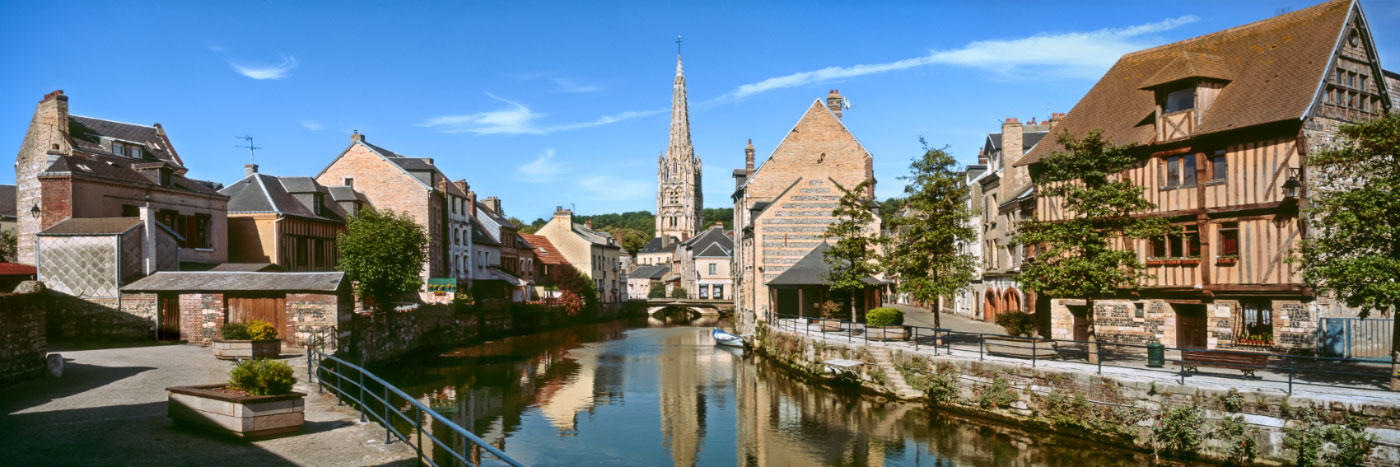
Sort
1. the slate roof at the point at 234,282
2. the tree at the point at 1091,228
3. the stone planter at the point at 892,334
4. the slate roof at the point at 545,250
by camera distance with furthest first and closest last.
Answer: the slate roof at the point at 545,250
the stone planter at the point at 892,334
the slate roof at the point at 234,282
the tree at the point at 1091,228

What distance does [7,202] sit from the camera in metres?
35.4

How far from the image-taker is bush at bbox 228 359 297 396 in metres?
9.69

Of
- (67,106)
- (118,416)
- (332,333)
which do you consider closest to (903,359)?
(332,333)

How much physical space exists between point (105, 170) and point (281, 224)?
7097 mm

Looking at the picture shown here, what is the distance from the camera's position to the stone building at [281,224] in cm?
3180

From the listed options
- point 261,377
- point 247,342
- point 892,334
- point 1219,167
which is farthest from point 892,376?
point 261,377

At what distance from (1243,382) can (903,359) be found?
26.1ft

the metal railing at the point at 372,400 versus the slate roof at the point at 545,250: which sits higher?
the slate roof at the point at 545,250

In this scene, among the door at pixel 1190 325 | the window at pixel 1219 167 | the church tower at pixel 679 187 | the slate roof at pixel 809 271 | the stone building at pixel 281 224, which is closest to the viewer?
the window at pixel 1219 167

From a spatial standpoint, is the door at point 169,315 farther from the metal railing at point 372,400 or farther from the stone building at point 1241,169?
the stone building at point 1241,169

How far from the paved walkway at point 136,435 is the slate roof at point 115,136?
23.7 meters

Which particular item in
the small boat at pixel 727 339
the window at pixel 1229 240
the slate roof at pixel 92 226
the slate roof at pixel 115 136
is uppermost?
the slate roof at pixel 115 136

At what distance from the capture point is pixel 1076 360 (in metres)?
18.3

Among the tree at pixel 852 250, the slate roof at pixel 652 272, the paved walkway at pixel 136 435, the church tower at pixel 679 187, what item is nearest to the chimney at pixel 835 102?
the tree at pixel 852 250
